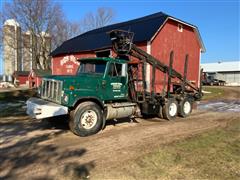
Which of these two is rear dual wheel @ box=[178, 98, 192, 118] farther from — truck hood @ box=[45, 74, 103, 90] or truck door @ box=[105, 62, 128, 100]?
truck hood @ box=[45, 74, 103, 90]

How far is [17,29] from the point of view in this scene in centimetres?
4506

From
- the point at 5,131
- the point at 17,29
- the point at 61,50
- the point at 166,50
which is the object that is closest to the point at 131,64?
the point at 5,131

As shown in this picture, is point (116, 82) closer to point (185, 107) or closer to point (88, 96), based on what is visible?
point (88, 96)

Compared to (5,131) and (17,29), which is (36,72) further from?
(5,131)

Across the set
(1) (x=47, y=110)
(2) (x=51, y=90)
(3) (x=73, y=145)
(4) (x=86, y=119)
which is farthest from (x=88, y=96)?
(3) (x=73, y=145)

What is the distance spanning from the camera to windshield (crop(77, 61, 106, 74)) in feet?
31.4

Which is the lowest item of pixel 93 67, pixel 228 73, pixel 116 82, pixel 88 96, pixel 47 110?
pixel 47 110

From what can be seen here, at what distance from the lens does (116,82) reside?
975 centimetres

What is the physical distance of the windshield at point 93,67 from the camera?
31.4 feet

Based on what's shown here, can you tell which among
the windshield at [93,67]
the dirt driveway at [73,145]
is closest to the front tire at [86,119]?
the dirt driveway at [73,145]

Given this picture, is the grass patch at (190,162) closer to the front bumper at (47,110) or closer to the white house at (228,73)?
the front bumper at (47,110)

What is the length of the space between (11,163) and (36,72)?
133ft

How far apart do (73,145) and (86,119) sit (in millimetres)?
1375

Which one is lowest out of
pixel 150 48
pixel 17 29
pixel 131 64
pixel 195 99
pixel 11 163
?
pixel 11 163
